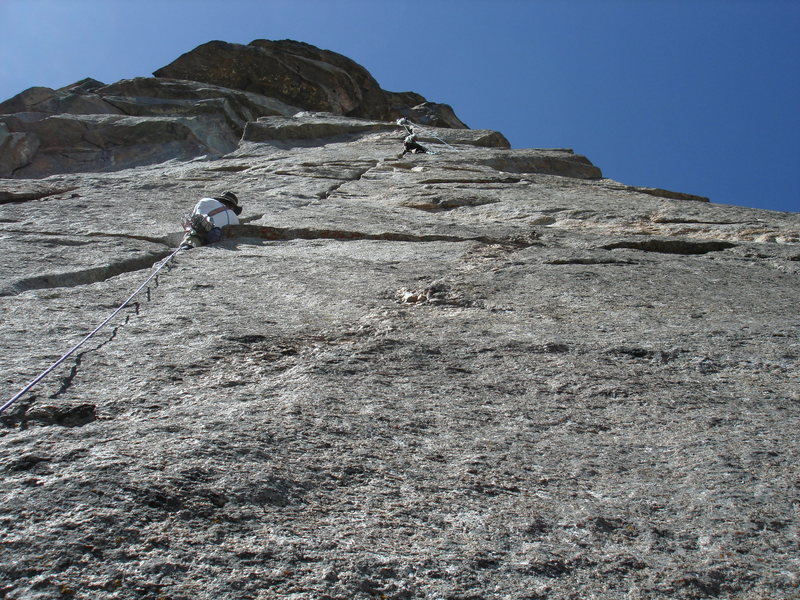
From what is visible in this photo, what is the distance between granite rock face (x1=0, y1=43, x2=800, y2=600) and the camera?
1484 millimetres

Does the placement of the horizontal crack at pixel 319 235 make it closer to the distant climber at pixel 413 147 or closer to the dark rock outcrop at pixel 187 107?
the distant climber at pixel 413 147

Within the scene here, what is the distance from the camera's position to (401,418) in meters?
2.18

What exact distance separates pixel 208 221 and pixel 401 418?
287cm

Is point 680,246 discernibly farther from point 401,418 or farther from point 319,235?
point 401,418

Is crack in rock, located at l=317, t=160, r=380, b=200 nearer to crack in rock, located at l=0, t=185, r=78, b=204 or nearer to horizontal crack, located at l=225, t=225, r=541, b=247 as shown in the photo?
horizontal crack, located at l=225, t=225, r=541, b=247

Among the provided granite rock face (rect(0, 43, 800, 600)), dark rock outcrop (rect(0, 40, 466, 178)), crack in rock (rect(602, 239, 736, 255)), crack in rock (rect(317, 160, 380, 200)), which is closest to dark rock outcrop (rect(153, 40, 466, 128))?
dark rock outcrop (rect(0, 40, 466, 178))

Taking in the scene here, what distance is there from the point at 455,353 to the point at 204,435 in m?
1.11

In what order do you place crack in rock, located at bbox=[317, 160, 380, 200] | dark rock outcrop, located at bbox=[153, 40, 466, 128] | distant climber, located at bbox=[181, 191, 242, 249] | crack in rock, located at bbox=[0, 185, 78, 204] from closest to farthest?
distant climber, located at bbox=[181, 191, 242, 249] → crack in rock, located at bbox=[0, 185, 78, 204] → crack in rock, located at bbox=[317, 160, 380, 200] → dark rock outcrop, located at bbox=[153, 40, 466, 128]

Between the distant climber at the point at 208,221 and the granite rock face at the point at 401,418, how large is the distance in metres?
0.17

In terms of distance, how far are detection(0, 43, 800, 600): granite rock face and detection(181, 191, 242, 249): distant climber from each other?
0.56 ft

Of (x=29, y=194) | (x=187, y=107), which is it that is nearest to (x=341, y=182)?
(x=29, y=194)

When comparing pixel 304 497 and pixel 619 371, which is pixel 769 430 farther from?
pixel 304 497

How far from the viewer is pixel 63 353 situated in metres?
2.56

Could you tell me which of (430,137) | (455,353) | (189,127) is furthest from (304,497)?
(189,127)
